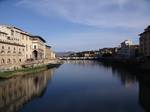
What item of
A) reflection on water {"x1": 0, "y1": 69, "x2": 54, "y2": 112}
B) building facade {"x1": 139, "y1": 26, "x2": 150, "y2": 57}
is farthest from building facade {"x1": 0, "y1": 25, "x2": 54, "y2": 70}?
building facade {"x1": 139, "y1": 26, "x2": 150, "y2": 57}

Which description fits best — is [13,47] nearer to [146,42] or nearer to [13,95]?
[13,95]

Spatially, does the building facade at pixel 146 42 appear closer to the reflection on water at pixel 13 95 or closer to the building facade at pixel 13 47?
the building facade at pixel 13 47

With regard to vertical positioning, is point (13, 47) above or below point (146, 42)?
below

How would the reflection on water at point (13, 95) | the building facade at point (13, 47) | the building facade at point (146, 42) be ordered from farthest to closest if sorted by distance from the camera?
the building facade at point (146, 42) → the building facade at point (13, 47) → the reflection on water at point (13, 95)

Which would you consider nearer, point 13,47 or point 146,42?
point 13,47

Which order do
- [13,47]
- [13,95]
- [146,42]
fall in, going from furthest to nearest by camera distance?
[146,42], [13,47], [13,95]

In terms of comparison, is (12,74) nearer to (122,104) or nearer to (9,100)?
(9,100)

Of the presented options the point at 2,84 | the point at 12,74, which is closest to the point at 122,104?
the point at 2,84

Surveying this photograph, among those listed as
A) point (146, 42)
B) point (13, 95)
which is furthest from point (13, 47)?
point (146, 42)

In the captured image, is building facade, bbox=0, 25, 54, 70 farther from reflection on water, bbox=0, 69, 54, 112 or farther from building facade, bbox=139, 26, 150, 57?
building facade, bbox=139, 26, 150, 57

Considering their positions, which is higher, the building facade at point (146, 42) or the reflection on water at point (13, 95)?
the building facade at point (146, 42)

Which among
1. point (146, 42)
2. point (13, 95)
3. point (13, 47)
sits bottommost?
point (13, 95)

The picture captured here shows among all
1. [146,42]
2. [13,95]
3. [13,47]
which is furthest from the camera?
[146,42]

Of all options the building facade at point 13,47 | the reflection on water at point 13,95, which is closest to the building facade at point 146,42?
the building facade at point 13,47
